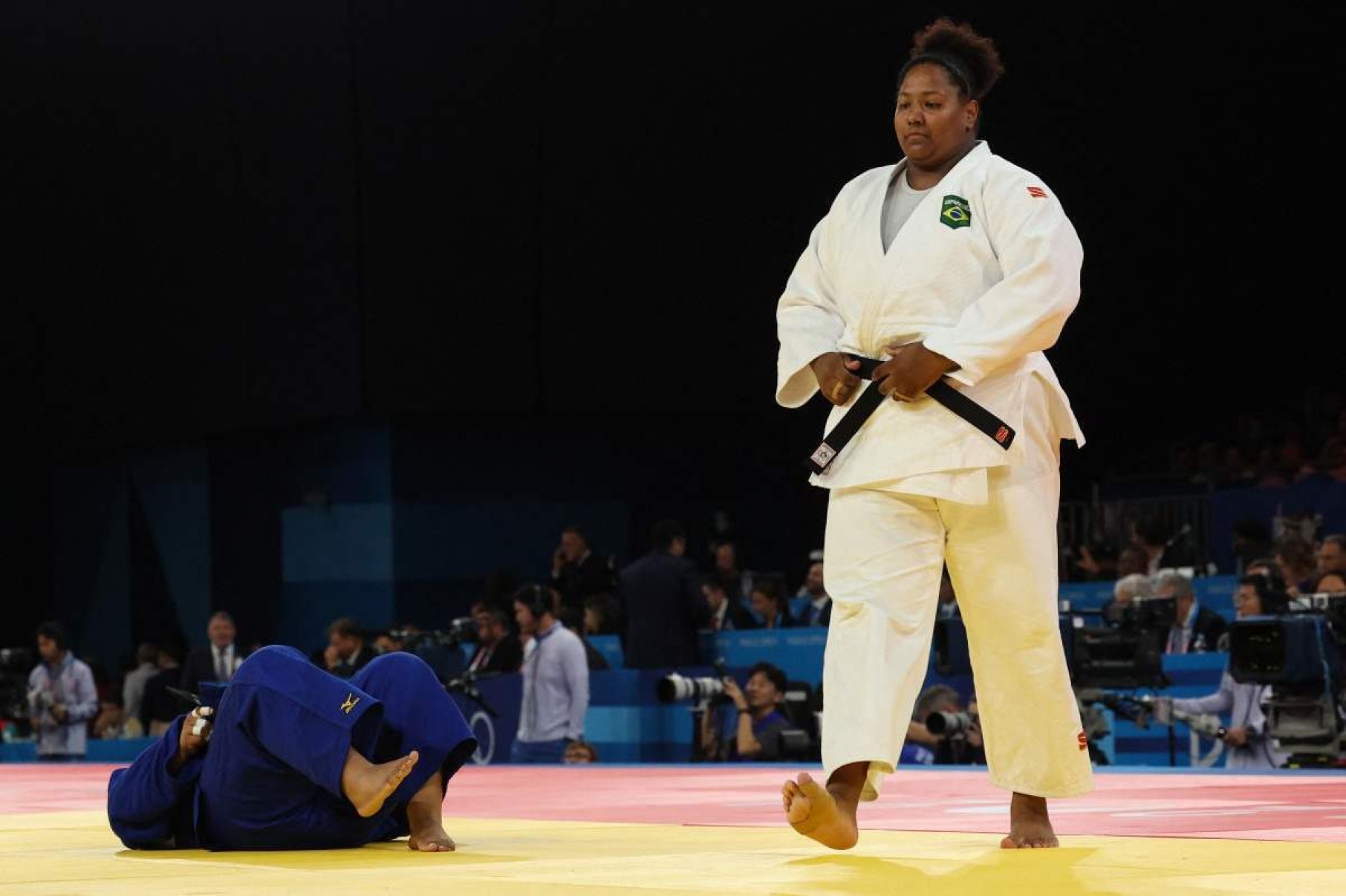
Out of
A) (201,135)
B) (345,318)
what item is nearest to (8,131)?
(201,135)

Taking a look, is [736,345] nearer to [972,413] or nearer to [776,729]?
[776,729]

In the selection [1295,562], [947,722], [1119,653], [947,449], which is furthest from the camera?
[1295,562]

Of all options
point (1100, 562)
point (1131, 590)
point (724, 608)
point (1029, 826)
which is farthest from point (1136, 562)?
point (1029, 826)

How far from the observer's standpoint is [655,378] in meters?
15.6

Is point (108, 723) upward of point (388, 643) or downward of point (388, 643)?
downward

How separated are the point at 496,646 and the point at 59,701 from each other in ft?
11.9

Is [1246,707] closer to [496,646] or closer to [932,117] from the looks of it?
[496,646]

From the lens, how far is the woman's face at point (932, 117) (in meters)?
3.68

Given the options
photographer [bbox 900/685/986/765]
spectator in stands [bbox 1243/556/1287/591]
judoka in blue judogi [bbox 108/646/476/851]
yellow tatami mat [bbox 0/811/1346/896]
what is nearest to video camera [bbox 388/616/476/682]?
photographer [bbox 900/685/986/765]

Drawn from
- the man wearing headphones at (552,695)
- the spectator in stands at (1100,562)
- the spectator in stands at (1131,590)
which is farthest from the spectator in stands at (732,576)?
the spectator in stands at (1131,590)

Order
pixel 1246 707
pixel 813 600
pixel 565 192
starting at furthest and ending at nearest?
pixel 565 192
pixel 813 600
pixel 1246 707

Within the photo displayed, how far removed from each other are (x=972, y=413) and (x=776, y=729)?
5.37m

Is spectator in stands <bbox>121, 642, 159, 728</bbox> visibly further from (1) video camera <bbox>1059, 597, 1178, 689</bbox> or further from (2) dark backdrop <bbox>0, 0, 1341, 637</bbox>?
(1) video camera <bbox>1059, 597, 1178, 689</bbox>

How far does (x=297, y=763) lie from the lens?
3.57m
